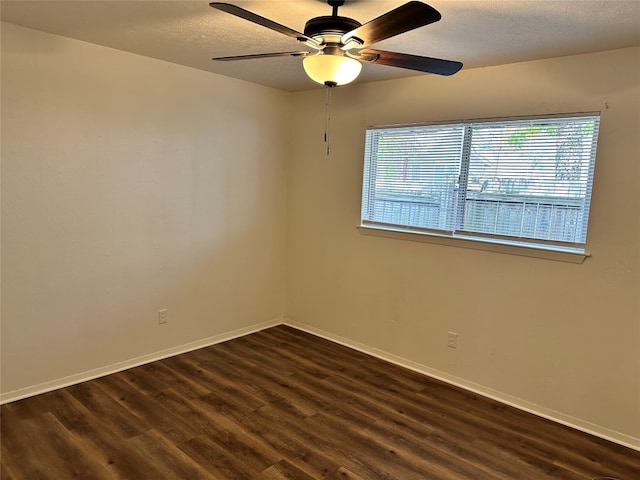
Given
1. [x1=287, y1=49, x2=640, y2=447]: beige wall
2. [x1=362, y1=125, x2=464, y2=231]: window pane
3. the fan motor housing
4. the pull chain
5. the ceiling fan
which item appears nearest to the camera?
the ceiling fan

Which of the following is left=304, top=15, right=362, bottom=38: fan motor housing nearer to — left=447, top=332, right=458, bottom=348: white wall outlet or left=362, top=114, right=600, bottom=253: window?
left=362, top=114, right=600, bottom=253: window

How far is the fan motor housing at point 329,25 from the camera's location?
1.89m

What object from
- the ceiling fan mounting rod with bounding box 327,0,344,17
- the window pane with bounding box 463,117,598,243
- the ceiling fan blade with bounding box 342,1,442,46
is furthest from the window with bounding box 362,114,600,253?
the ceiling fan blade with bounding box 342,1,442,46

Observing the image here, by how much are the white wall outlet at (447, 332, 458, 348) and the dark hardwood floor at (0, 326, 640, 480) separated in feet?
1.07

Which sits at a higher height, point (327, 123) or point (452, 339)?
point (327, 123)

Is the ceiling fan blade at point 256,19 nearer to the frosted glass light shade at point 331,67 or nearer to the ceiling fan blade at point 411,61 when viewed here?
the frosted glass light shade at point 331,67

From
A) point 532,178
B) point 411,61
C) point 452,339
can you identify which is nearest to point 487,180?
point 532,178

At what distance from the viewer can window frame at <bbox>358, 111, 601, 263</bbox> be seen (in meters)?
2.74

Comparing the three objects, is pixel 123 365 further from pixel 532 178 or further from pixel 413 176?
pixel 532 178

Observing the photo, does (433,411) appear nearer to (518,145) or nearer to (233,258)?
(518,145)

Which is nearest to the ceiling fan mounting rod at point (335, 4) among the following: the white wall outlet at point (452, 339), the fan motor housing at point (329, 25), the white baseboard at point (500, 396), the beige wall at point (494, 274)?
the fan motor housing at point (329, 25)

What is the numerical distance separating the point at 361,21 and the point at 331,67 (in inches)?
23.3

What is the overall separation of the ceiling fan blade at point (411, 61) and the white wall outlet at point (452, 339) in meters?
2.03

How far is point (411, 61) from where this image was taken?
2.03m
